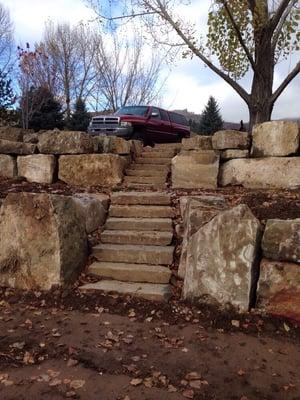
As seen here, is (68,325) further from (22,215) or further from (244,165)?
(244,165)

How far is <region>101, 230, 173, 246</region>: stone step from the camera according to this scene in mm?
5020

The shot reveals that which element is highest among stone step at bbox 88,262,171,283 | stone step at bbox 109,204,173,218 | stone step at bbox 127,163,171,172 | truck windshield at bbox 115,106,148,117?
truck windshield at bbox 115,106,148,117

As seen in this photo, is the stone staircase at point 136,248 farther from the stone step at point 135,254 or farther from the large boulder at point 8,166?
the large boulder at point 8,166

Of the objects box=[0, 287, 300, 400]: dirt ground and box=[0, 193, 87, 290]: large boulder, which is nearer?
box=[0, 287, 300, 400]: dirt ground

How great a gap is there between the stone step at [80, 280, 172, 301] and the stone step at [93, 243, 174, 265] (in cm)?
36

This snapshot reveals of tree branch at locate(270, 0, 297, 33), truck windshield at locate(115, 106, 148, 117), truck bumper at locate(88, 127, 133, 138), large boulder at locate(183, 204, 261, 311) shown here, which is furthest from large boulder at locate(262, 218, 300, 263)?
truck windshield at locate(115, 106, 148, 117)

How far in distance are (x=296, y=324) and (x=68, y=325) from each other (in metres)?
2.07

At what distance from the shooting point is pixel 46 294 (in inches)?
170

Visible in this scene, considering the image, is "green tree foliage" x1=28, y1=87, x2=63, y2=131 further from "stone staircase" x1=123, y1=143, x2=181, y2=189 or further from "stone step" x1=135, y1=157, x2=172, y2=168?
"stone step" x1=135, y1=157, x2=172, y2=168

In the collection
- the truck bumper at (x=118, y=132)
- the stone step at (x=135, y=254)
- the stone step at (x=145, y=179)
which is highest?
the truck bumper at (x=118, y=132)

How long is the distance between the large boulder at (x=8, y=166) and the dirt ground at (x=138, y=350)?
3546mm

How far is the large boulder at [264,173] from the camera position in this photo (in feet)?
21.4

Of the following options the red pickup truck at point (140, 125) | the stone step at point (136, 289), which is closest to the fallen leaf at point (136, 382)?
the stone step at point (136, 289)

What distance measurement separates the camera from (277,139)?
660cm
